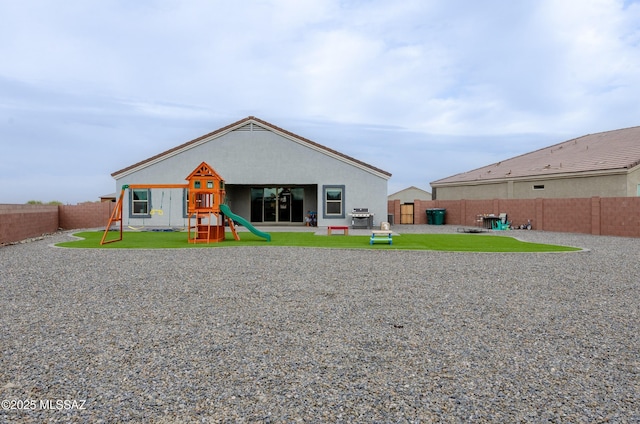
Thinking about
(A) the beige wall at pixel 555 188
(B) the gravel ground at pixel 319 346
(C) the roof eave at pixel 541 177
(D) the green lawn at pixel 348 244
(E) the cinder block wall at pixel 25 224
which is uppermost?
(C) the roof eave at pixel 541 177

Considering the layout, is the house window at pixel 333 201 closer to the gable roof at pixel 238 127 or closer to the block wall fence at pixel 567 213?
the gable roof at pixel 238 127

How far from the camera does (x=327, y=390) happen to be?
3.62 metres

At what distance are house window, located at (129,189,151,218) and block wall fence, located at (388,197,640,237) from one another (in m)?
21.1

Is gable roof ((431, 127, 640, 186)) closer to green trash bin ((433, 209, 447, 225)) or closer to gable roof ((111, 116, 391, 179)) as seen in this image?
green trash bin ((433, 209, 447, 225))

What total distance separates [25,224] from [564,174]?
2892 cm

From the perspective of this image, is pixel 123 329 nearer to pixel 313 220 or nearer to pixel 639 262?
pixel 639 262

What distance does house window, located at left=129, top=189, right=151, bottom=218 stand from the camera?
24375 millimetres

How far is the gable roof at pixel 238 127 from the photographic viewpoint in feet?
79.3

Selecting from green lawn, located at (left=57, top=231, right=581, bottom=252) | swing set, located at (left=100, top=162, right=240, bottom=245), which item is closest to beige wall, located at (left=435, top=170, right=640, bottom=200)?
green lawn, located at (left=57, top=231, right=581, bottom=252)

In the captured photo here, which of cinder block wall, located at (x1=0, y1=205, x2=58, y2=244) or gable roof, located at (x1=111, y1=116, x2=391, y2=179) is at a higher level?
gable roof, located at (x1=111, y1=116, x2=391, y2=179)

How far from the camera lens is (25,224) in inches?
747

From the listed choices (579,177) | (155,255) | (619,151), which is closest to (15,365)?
(155,255)

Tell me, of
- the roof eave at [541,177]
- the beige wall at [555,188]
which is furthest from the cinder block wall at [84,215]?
the beige wall at [555,188]

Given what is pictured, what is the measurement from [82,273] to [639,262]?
43.5 ft
